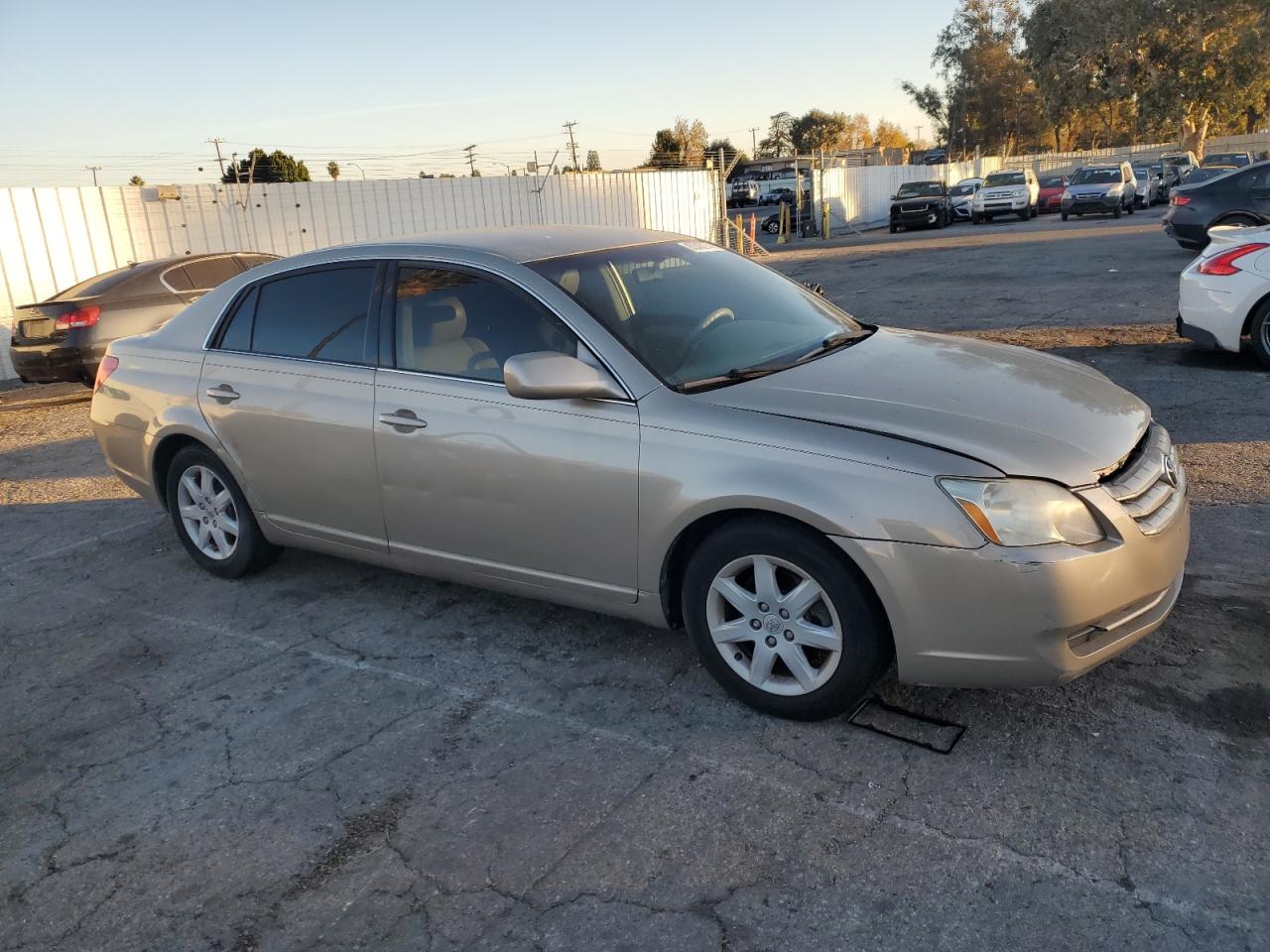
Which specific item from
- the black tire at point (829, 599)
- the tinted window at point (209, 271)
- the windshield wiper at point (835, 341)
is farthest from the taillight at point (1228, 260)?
the tinted window at point (209, 271)

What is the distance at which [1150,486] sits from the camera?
341 centimetres

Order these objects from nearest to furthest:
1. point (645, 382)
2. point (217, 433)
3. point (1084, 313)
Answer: point (645, 382) → point (217, 433) → point (1084, 313)

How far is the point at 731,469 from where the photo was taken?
339cm

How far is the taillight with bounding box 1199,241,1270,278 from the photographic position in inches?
316

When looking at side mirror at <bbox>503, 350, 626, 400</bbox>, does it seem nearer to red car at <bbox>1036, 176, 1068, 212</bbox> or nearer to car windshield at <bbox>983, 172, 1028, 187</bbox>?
car windshield at <bbox>983, 172, 1028, 187</bbox>

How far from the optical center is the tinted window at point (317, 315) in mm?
4551

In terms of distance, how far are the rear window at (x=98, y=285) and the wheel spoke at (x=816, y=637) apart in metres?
10.0

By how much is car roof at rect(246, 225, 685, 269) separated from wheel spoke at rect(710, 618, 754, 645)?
1.69 metres

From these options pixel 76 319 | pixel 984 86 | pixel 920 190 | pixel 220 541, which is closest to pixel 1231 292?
pixel 220 541

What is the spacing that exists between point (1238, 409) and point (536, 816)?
243 inches

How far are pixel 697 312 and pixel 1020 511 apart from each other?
5.39 ft

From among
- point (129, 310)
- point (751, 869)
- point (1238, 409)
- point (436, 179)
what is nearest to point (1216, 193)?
point (1238, 409)

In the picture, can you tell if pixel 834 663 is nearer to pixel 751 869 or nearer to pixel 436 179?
pixel 751 869

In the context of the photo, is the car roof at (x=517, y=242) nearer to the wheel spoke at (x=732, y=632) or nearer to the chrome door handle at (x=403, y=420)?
the chrome door handle at (x=403, y=420)
